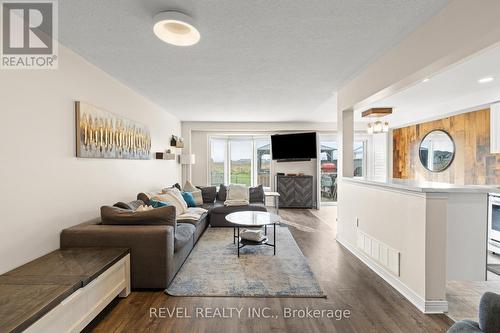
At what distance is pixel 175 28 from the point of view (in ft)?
6.82

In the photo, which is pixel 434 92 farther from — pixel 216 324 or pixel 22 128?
pixel 22 128

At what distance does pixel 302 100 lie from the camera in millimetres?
4699

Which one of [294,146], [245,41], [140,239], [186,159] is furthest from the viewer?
[294,146]

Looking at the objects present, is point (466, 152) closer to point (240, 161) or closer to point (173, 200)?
point (240, 161)

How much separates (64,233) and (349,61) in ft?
Result: 11.9

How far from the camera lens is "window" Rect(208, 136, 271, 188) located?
25.4 ft

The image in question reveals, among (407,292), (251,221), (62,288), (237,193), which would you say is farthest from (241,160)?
(62,288)

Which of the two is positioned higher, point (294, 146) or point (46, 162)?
point (294, 146)

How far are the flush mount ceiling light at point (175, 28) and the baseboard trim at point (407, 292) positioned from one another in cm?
311

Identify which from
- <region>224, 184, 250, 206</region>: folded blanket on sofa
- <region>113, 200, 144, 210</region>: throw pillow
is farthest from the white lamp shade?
<region>113, 200, 144, 210</region>: throw pillow

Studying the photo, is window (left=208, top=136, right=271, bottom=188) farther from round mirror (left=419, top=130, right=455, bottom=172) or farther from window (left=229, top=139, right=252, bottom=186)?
round mirror (left=419, top=130, right=455, bottom=172)

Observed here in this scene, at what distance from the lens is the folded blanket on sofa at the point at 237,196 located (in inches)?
210

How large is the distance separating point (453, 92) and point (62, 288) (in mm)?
5887

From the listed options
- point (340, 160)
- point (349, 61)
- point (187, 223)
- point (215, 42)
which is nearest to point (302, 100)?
point (340, 160)
